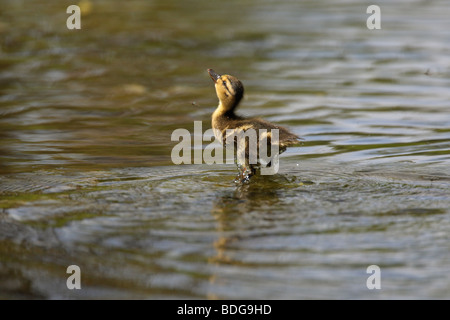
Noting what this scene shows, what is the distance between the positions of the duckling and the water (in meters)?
0.14

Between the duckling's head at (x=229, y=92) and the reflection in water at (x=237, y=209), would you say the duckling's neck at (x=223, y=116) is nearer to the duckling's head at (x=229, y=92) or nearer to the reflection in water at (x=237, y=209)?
the duckling's head at (x=229, y=92)

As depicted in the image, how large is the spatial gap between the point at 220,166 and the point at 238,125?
0.45 meters

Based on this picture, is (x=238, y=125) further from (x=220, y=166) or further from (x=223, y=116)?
(x=220, y=166)

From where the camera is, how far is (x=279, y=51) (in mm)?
10469

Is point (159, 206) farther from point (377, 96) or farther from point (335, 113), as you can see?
point (377, 96)

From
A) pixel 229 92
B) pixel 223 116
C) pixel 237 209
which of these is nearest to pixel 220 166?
pixel 223 116

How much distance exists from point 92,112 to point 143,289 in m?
4.27

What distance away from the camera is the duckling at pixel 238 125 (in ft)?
18.0

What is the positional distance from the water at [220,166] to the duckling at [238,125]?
5.7 inches

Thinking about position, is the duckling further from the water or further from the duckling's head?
the water

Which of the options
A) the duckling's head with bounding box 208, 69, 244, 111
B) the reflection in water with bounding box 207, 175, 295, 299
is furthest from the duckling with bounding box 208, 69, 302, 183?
the reflection in water with bounding box 207, 175, 295, 299

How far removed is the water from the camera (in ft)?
13.0

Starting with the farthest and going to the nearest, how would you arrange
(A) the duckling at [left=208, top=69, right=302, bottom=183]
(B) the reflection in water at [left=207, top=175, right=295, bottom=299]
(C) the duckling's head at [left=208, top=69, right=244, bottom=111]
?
(C) the duckling's head at [left=208, top=69, right=244, bottom=111] < (A) the duckling at [left=208, top=69, right=302, bottom=183] < (B) the reflection in water at [left=207, top=175, right=295, bottom=299]

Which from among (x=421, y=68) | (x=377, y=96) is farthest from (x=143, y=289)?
(x=421, y=68)
